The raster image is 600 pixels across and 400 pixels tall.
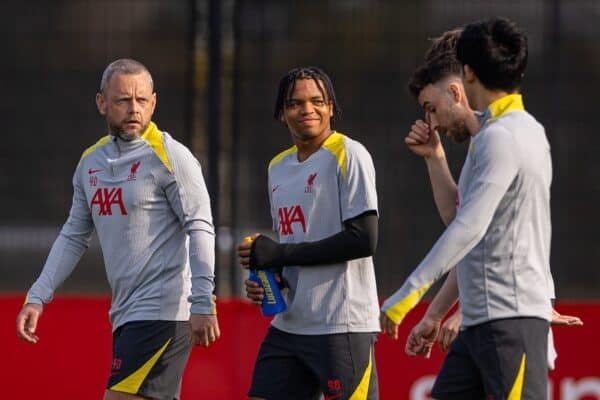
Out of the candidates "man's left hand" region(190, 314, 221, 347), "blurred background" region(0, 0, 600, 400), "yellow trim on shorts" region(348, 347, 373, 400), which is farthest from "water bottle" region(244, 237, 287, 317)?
"blurred background" region(0, 0, 600, 400)

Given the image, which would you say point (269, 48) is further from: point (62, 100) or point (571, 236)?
point (571, 236)

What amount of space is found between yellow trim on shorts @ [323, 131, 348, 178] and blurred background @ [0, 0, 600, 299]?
3.93 meters

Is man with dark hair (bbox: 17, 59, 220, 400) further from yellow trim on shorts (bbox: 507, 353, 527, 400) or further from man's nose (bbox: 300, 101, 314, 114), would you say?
yellow trim on shorts (bbox: 507, 353, 527, 400)

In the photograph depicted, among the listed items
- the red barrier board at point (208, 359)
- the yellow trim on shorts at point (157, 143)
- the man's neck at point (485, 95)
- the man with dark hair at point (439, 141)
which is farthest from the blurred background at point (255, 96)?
the man's neck at point (485, 95)

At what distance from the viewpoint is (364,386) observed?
18.7 feet

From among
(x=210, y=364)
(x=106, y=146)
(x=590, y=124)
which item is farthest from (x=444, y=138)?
(x=106, y=146)

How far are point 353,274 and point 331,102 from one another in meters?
0.71

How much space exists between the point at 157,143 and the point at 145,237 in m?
0.41

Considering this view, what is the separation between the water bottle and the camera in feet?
18.7

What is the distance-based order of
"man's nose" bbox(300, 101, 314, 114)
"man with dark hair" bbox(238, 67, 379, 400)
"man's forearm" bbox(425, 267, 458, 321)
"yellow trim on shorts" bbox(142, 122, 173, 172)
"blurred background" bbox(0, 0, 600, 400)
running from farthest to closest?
"blurred background" bbox(0, 0, 600, 400) < "yellow trim on shorts" bbox(142, 122, 173, 172) < "man's nose" bbox(300, 101, 314, 114) < "man with dark hair" bbox(238, 67, 379, 400) < "man's forearm" bbox(425, 267, 458, 321)

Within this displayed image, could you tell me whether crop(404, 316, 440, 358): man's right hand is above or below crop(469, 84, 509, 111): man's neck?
below

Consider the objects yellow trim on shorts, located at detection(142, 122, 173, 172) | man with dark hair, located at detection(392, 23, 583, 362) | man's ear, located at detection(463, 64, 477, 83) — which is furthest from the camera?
yellow trim on shorts, located at detection(142, 122, 173, 172)

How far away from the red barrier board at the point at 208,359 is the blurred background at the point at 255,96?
0.72 m

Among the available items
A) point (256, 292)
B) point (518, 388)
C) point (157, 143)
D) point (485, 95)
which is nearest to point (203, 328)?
point (256, 292)
